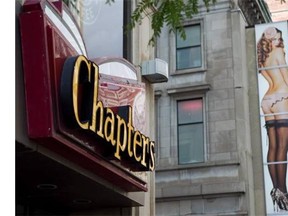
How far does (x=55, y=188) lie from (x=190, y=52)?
18.4m

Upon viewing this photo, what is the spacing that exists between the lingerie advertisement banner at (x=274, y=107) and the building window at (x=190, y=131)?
2643 mm

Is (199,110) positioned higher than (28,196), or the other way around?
(199,110)

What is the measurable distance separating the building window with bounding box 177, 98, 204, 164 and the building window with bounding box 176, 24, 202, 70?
1.69 m

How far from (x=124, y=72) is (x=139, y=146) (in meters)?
2.15

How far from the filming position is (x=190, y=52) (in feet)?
96.0

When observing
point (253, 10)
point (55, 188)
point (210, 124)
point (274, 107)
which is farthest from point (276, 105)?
point (55, 188)

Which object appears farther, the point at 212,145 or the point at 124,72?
the point at 212,145

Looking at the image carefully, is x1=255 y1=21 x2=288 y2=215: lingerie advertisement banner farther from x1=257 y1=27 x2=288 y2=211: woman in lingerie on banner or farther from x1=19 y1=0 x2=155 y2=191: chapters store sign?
x1=19 y1=0 x2=155 y2=191: chapters store sign

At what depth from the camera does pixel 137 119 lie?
1323cm

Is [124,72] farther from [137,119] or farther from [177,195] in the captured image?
[177,195]

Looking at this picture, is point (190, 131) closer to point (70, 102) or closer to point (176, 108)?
point (176, 108)

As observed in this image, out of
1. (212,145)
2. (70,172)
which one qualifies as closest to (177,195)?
(212,145)

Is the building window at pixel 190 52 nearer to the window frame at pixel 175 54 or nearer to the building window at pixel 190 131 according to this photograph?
the window frame at pixel 175 54

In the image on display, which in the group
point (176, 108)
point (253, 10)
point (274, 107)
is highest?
point (253, 10)
